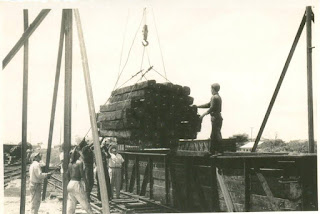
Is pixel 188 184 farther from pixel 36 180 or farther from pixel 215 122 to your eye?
pixel 36 180

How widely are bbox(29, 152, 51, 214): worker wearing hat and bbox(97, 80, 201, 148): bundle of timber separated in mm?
1633

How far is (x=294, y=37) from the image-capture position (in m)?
7.44

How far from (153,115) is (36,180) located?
2852 mm

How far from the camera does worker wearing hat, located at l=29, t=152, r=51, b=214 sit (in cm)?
736

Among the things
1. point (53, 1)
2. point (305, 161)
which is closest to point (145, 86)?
point (53, 1)

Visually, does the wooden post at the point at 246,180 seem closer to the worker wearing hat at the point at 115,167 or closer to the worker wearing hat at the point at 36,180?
the worker wearing hat at the point at 36,180

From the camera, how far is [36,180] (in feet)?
24.8

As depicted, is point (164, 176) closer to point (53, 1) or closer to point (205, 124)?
point (205, 124)

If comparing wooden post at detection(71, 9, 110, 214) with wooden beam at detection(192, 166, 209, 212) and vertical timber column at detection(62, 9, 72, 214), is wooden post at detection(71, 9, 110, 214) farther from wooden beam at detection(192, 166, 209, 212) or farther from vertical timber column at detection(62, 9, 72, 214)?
wooden beam at detection(192, 166, 209, 212)

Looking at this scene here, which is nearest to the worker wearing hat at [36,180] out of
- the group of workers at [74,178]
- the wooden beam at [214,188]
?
the group of workers at [74,178]

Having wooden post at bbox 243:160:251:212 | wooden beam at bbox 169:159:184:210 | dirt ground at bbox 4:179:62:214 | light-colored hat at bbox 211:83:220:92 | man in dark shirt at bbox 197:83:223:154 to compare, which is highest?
light-colored hat at bbox 211:83:220:92

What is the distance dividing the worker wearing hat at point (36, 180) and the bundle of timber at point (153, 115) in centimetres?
163

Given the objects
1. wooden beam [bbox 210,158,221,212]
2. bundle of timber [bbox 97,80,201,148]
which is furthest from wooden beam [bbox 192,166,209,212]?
bundle of timber [bbox 97,80,201,148]

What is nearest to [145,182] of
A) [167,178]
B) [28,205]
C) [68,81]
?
[167,178]
